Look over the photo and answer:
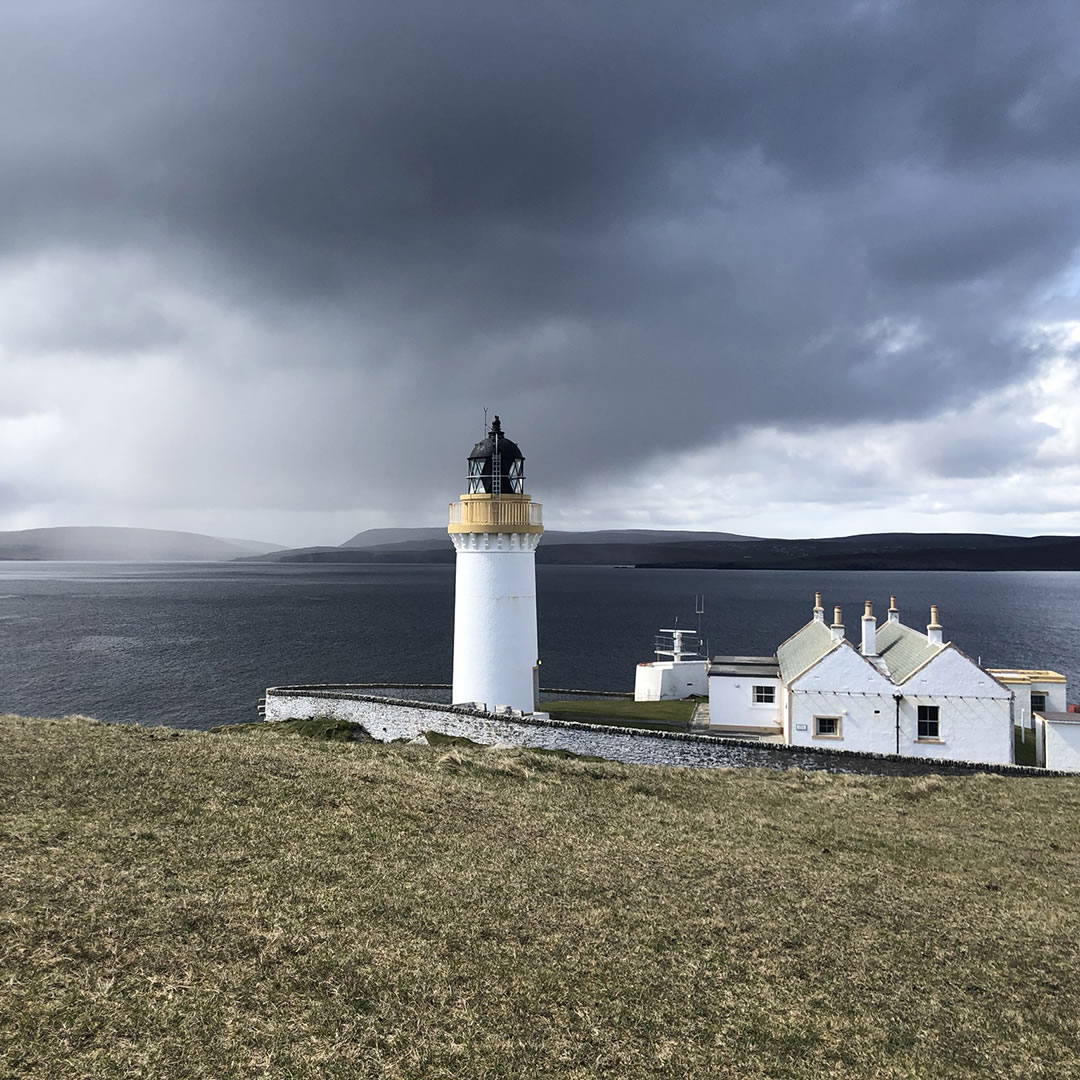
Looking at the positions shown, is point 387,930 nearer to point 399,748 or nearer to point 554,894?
point 554,894

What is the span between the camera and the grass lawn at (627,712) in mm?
30016

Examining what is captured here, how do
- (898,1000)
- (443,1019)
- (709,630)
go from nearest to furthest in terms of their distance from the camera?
1. (443,1019)
2. (898,1000)
3. (709,630)

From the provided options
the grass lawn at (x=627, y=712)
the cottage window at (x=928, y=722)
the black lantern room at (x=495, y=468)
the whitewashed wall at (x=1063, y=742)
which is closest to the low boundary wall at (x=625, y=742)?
the cottage window at (x=928, y=722)

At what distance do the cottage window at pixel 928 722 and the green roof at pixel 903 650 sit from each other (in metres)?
1.28

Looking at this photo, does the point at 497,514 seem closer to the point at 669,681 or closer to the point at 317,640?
the point at 669,681

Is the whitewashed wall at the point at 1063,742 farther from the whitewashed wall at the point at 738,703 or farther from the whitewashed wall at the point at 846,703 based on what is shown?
the whitewashed wall at the point at 738,703

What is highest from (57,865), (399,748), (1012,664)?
(57,865)

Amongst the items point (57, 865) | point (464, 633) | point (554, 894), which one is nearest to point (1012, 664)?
point (464, 633)

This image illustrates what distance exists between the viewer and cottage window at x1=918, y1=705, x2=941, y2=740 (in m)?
25.9

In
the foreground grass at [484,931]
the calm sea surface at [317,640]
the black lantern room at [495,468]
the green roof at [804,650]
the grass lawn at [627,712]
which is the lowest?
the calm sea surface at [317,640]

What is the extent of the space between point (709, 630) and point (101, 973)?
9962 centimetres

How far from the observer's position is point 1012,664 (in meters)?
74.9

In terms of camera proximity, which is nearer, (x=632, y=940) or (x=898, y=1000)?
(x=898, y=1000)

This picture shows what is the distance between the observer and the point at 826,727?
26.6 meters
